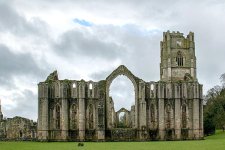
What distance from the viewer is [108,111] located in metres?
68.4

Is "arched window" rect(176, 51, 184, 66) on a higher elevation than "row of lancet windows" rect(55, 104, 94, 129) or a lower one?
higher

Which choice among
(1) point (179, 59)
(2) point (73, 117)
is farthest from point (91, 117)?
(1) point (179, 59)

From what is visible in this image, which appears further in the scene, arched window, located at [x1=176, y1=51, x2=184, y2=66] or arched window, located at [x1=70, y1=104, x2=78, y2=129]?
arched window, located at [x1=176, y1=51, x2=184, y2=66]

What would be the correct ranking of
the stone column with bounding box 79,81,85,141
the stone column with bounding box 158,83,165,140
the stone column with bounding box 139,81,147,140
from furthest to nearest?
the stone column with bounding box 158,83,165,140 → the stone column with bounding box 139,81,147,140 → the stone column with bounding box 79,81,85,141

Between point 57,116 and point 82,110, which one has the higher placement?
point 82,110

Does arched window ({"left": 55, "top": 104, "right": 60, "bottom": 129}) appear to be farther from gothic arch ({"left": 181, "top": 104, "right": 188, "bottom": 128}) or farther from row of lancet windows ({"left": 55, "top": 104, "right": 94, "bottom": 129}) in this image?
gothic arch ({"left": 181, "top": 104, "right": 188, "bottom": 128})

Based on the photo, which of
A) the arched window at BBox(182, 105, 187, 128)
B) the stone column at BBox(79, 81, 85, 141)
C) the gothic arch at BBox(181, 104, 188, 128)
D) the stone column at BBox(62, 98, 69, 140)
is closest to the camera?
the stone column at BBox(62, 98, 69, 140)

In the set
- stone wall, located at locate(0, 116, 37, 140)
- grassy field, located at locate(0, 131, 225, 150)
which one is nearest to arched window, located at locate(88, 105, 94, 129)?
stone wall, located at locate(0, 116, 37, 140)

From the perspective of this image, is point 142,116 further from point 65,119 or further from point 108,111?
point 65,119

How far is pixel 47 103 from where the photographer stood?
220 ft

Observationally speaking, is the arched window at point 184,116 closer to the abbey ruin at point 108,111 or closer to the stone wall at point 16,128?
the abbey ruin at point 108,111

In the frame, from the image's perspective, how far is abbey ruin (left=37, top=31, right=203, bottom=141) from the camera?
67.1m

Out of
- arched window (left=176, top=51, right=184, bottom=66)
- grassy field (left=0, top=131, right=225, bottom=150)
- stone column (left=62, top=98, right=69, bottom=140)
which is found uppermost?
arched window (left=176, top=51, right=184, bottom=66)

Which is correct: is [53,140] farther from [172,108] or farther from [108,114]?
[172,108]
